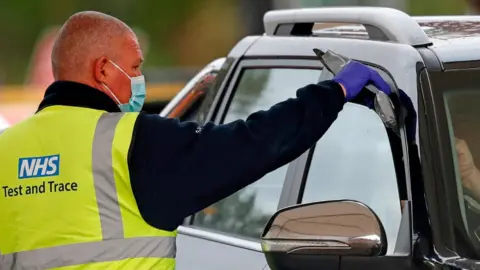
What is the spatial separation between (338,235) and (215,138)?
1.24ft

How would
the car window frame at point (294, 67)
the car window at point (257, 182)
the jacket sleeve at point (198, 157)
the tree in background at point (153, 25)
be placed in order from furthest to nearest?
the tree in background at point (153, 25), the car window at point (257, 182), the car window frame at point (294, 67), the jacket sleeve at point (198, 157)

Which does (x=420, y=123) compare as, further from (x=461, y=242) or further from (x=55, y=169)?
(x=55, y=169)

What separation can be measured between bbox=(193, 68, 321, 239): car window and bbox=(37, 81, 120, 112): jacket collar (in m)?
0.93

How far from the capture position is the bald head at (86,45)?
2.65m

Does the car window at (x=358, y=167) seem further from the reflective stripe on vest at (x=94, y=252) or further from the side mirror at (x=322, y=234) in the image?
the reflective stripe on vest at (x=94, y=252)

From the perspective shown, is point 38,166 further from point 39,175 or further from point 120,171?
point 120,171

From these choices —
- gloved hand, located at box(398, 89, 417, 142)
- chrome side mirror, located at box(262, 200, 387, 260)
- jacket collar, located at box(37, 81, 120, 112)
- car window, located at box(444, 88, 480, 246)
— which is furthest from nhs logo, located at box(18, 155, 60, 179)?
car window, located at box(444, 88, 480, 246)

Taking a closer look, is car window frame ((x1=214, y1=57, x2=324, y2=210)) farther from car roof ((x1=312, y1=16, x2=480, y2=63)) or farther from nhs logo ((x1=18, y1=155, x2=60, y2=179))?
nhs logo ((x1=18, y1=155, x2=60, y2=179))

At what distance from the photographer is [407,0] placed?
31.7ft

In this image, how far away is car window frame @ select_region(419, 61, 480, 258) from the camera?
2.58m

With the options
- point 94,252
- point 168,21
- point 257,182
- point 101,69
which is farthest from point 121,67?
point 168,21

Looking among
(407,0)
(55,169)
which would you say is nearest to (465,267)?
(55,169)

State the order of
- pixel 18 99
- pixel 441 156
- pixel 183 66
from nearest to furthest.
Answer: pixel 441 156, pixel 18 99, pixel 183 66

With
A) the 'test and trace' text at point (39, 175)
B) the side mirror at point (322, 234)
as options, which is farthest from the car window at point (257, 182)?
the 'test and trace' text at point (39, 175)
